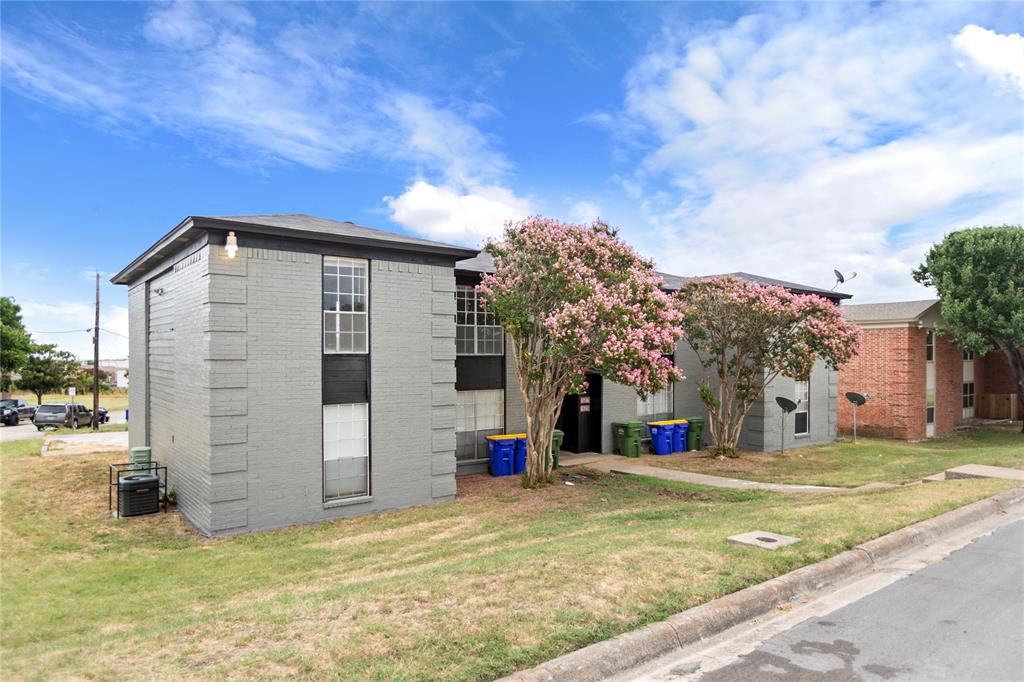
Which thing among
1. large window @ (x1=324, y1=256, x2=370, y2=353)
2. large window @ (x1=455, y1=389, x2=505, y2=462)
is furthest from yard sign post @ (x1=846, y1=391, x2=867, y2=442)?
large window @ (x1=324, y1=256, x2=370, y2=353)

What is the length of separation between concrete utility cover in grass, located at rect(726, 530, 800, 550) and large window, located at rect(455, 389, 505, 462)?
9.99 m

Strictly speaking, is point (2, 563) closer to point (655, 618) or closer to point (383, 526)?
point (383, 526)

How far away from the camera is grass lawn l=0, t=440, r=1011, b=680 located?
4922 millimetres

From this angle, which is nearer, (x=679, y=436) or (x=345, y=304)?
(x=345, y=304)

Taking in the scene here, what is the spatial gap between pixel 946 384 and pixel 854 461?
11.3 m

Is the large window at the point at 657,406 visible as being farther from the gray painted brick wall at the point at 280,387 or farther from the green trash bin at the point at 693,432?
the gray painted brick wall at the point at 280,387

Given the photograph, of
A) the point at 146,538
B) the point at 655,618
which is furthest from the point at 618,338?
the point at 146,538

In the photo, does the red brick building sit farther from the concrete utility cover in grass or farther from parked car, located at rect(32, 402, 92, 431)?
parked car, located at rect(32, 402, 92, 431)

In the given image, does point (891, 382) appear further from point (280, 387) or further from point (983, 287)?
point (280, 387)

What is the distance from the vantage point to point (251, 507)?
11.8m

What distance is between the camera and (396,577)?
A: 7582 mm

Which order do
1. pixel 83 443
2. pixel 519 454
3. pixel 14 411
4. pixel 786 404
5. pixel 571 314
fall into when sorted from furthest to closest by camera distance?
1. pixel 14 411
2. pixel 83 443
3. pixel 786 404
4. pixel 519 454
5. pixel 571 314

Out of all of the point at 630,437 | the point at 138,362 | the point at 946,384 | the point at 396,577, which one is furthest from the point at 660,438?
the point at 138,362

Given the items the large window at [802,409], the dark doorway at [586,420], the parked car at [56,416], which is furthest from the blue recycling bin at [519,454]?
the parked car at [56,416]
